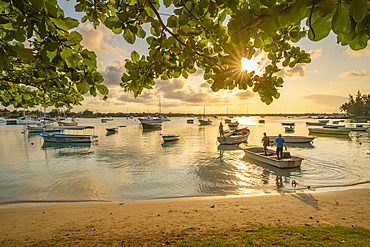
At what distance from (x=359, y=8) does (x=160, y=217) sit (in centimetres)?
755

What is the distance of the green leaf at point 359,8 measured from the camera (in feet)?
3.72

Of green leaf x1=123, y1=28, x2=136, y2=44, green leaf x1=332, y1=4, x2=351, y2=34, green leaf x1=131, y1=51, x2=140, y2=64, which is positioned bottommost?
green leaf x1=332, y1=4, x2=351, y2=34

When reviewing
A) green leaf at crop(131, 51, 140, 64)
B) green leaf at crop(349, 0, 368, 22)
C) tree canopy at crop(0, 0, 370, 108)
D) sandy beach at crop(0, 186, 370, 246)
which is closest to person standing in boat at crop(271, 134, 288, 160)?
sandy beach at crop(0, 186, 370, 246)

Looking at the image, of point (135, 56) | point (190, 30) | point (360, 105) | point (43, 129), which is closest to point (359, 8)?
point (190, 30)

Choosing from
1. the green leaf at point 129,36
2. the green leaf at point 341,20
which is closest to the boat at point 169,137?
the green leaf at point 129,36

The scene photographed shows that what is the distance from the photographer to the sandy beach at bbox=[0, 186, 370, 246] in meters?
5.58

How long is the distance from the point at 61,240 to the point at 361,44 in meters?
7.80

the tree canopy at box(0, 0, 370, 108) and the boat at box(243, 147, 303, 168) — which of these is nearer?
the tree canopy at box(0, 0, 370, 108)

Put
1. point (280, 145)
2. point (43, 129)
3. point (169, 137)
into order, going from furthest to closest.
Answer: point (43, 129) → point (169, 137) → point (280, 145)

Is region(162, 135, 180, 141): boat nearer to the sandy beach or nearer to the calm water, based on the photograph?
the calm water

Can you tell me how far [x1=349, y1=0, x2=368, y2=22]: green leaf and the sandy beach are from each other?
577 cm

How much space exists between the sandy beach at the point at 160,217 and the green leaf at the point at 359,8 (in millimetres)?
5768

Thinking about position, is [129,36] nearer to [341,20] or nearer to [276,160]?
[341,20]

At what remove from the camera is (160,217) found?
694 cm
